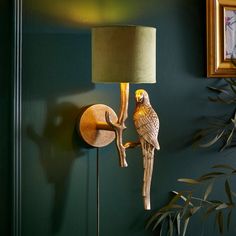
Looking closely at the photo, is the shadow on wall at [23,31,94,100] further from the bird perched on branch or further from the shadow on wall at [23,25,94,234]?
the bird perched on branch

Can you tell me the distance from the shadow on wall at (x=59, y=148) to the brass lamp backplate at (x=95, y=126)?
0.15ft

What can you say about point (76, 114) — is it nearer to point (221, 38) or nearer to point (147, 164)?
point (147, 164)

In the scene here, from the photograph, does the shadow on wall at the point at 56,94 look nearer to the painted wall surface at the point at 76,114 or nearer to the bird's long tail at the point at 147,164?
the painted wall surface at the point at 76,114

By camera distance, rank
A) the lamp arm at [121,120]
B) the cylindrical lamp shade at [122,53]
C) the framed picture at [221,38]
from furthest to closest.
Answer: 1. the framed picture at [221,38]
2. the lamp arm at [121,120]
3. the cylindrical lamp shade at [122,53]

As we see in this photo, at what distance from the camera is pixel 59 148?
1943mm

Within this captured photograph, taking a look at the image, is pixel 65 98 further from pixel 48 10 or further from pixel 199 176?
pixel 199 176

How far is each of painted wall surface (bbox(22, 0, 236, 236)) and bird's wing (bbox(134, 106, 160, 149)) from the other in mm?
210

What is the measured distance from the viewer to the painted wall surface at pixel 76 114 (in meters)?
1.90

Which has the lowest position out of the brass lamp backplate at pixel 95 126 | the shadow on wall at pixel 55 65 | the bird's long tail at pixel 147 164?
the bird's long tail at pixel 147 164

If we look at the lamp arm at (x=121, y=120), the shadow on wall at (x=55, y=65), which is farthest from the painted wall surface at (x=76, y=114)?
the lamp arm at (x=121, y=120)

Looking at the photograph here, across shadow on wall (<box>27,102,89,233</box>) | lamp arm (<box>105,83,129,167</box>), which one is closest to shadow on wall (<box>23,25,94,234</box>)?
shadow on wall (<box>27,102,89,233</box>)

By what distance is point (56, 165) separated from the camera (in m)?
1.94
